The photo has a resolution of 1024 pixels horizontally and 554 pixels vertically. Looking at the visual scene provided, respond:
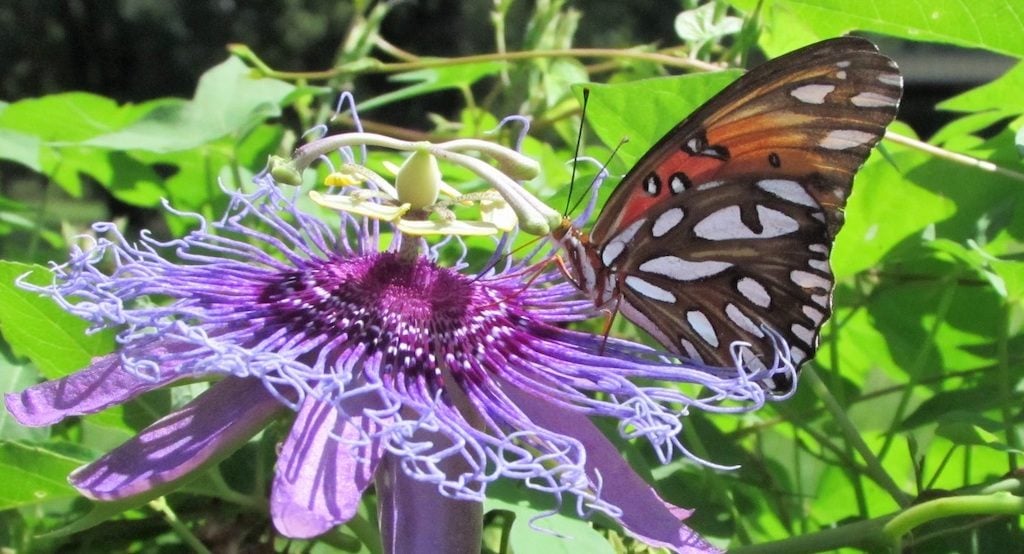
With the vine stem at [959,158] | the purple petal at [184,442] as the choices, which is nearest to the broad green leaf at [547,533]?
the purple petal at [184,442]

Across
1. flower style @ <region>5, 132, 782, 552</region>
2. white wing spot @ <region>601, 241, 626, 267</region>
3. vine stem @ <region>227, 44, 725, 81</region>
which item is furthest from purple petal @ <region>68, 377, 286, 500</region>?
vine stem @ <region>227, 44, 725, 81</region>

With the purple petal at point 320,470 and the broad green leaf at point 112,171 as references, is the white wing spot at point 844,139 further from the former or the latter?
the broad green leaf at point 112,171

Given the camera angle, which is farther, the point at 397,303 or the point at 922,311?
the point at 922,311

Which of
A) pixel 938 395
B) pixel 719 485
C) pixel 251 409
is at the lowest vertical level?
pixel 251 409

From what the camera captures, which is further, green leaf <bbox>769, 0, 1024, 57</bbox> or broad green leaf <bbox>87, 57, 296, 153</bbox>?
broad green leaf <bbox>87, 57, 296, 153</bbox>

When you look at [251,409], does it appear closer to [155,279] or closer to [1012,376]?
[155,279]

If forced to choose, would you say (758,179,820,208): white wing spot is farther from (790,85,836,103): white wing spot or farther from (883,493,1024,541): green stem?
(883,493,1024,541): green stem

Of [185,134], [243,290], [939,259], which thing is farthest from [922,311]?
[185,134]
